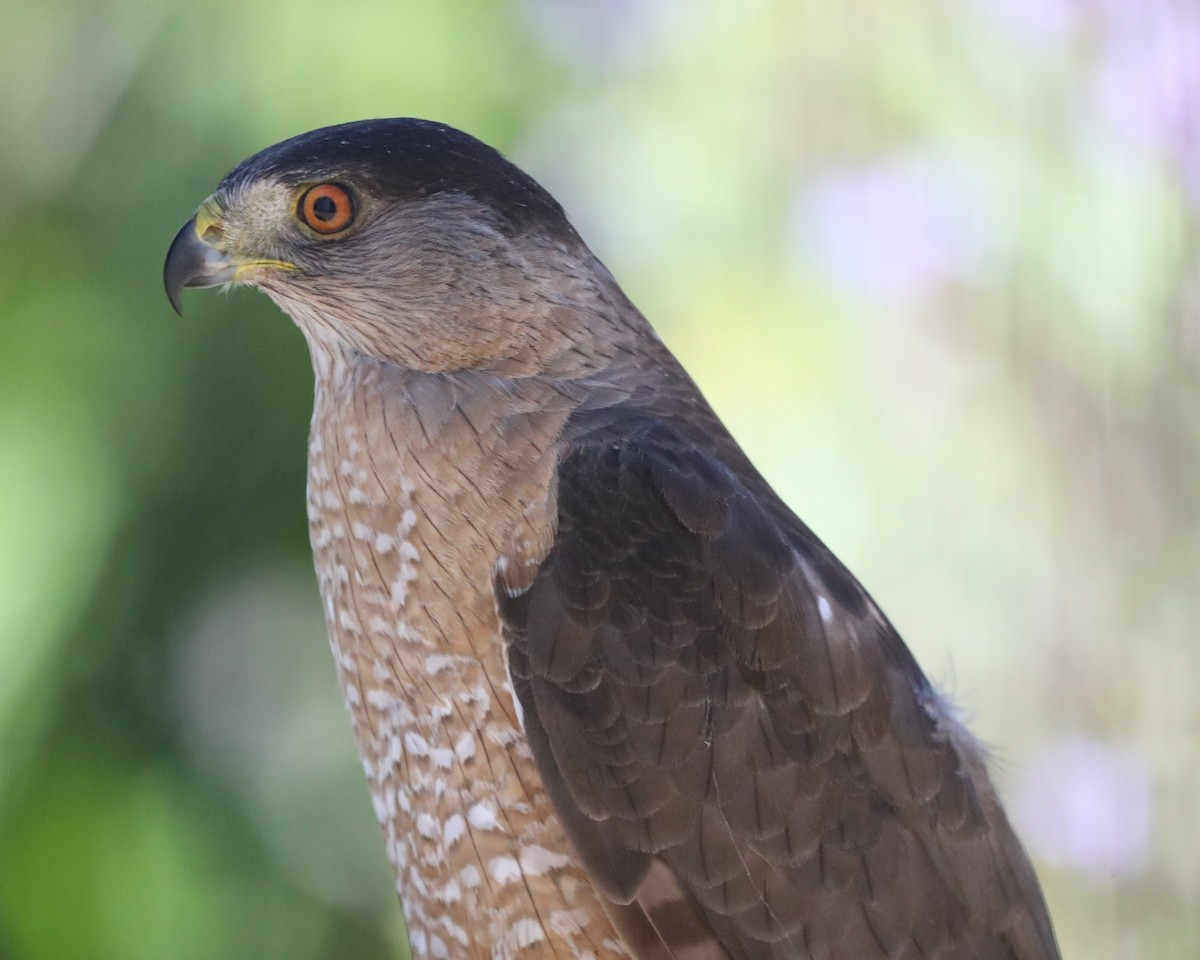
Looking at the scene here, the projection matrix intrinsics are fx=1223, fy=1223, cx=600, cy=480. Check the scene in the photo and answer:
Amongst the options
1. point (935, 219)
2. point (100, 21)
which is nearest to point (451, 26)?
point (100, 21)

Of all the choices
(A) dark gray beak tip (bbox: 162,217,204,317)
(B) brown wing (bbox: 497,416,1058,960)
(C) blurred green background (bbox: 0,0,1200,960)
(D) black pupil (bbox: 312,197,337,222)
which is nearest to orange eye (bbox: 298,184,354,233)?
(D) black pupil (bbox: 312,197,337,222)

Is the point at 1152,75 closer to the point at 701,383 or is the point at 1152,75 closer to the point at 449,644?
the point at 701,383

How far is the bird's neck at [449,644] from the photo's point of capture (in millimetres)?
1323

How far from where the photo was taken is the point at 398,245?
1.61 metres

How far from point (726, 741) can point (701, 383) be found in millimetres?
2475

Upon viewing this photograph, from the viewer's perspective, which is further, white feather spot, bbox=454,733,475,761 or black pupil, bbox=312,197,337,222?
black pupil, bbox=312,197,337,222

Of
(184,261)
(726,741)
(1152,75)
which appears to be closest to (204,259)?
(184,261)

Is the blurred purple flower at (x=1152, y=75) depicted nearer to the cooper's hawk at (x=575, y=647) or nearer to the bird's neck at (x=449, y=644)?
the cooper's hawk at (x=575, y=647)

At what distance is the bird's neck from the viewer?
4.34ft

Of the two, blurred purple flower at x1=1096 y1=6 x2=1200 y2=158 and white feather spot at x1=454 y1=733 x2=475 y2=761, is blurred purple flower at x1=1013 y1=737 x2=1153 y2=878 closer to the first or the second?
blurred purple flower at x1=1096 y1=6 x2=1200 y2=158

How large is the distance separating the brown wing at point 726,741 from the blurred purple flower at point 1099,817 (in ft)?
6.49

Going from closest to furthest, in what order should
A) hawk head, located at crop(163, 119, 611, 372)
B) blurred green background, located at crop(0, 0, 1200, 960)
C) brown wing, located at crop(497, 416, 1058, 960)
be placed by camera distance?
1. brown wing, located at crop(497, 416, 1058, 960)
2. hawk head, located at crop(163, 119, 611, 372)
3. blurred green background, located at crop(0, 0, 1200, 960)

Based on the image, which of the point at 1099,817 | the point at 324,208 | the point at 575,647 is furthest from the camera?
the point at 1099,817

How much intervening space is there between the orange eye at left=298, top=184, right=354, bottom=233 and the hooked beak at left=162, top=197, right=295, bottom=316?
0.07 metres
